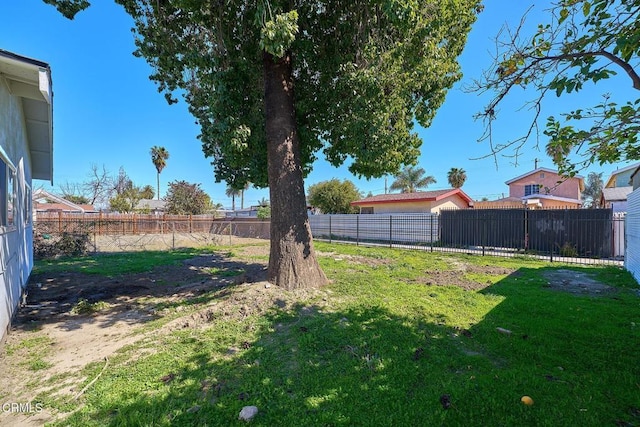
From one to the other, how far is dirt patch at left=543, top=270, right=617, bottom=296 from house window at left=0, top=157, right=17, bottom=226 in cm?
1011

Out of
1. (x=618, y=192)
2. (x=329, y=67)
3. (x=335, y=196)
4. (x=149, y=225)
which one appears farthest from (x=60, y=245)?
(x=618, y=192)

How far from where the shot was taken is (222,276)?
8.26m

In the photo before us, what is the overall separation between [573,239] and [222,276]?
1344 cm

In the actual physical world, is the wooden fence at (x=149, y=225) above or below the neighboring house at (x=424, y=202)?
below

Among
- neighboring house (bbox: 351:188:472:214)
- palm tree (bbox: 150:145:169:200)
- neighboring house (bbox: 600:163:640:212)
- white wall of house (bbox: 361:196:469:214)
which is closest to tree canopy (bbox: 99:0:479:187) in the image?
neighboring house (bbox: 600:163:640:212)

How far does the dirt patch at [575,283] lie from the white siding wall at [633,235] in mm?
932

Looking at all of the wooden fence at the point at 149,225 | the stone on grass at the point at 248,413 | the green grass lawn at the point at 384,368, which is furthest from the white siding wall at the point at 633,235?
the wooden fence at the point at 149,225

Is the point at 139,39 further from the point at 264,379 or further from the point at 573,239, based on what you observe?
the point at 573,239

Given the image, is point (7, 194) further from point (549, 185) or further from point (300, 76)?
point (549, 185)

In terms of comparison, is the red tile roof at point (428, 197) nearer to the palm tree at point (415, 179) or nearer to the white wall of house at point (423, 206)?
the white wall of house at point (423, 206)

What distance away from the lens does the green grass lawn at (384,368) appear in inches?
98.7

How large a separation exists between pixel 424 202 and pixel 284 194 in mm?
17936

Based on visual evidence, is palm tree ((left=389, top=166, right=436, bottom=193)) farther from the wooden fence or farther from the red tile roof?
the wooden fence

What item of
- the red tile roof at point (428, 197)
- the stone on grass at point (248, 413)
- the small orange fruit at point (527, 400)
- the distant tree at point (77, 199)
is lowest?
the stone on grass at point (248, 413)
